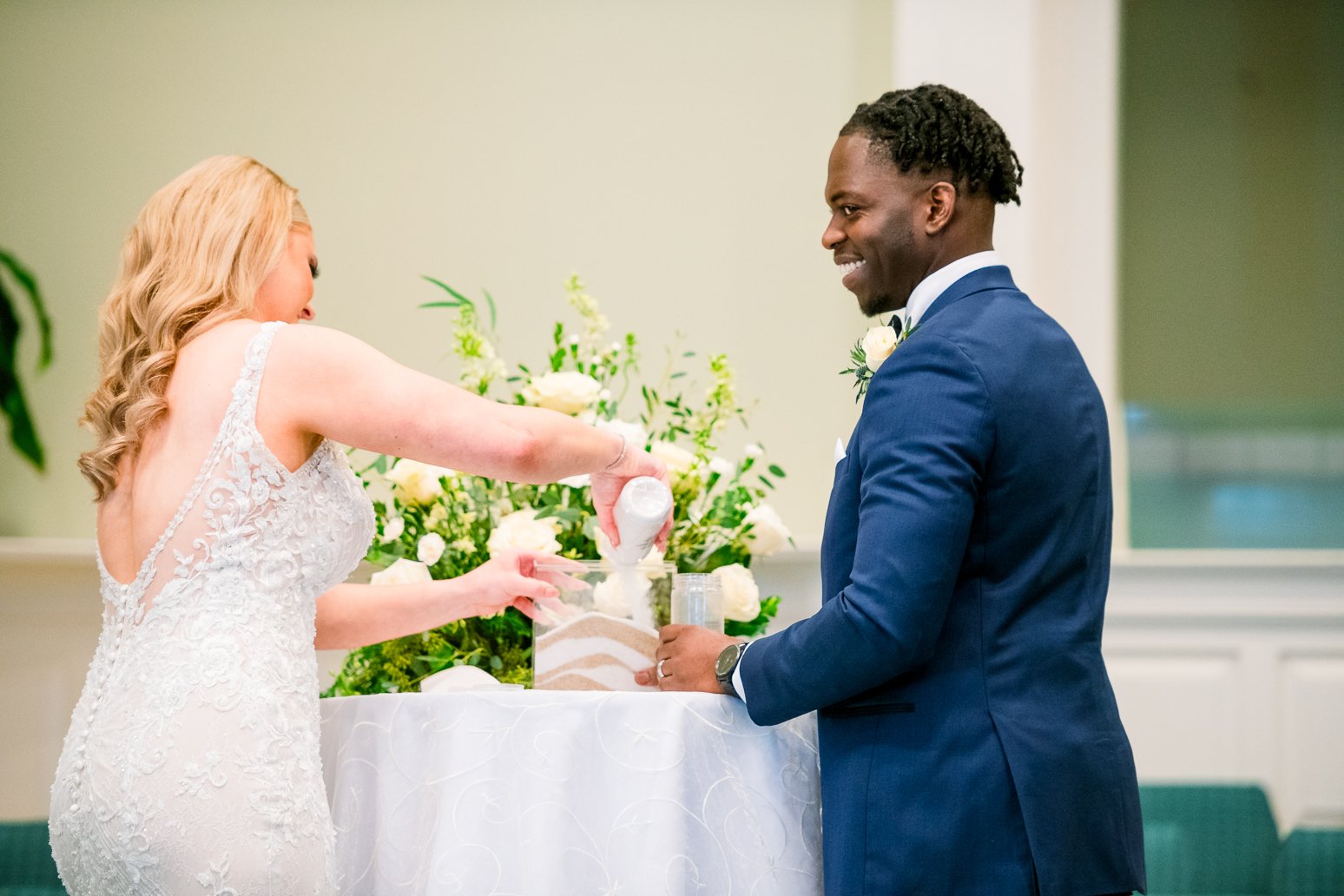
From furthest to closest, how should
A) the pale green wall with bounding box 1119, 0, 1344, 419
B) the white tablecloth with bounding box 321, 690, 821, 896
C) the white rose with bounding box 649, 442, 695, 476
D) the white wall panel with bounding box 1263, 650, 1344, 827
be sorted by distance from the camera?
the pale green wall with bounding box 1119, 0, 1344, 419
the white wall panel with bounding box 1263, 650, 1344, 827
the white rose with bounding box 649, 442, 695, 476
the white tablecloth with bounding box 321, 690, 821, 896

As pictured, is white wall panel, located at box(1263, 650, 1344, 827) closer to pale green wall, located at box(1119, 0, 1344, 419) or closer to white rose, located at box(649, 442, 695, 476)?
pale green wall, located at box(1119, 0, 1344, 419)

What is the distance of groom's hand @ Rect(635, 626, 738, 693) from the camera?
187 centimetres

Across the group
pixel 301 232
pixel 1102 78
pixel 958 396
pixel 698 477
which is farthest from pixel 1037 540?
pixel 1102 78

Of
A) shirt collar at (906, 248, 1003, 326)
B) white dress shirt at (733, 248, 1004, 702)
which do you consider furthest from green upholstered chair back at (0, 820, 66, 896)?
shirt collar at (906, 248, 1003, 326)

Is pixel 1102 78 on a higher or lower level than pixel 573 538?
higher

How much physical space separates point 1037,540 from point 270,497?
1.00 meters

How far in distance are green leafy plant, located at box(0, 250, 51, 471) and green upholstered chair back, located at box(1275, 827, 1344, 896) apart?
13.1ft

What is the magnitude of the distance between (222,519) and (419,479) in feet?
2.72

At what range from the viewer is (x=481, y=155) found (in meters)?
4.68

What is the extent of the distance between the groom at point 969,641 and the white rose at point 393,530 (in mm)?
973

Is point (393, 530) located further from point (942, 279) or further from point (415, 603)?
point (942, 279)

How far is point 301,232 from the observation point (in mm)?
2023

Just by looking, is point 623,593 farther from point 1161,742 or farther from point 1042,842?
point 1161,742

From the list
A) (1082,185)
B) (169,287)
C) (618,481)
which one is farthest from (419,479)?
(1082,185)
